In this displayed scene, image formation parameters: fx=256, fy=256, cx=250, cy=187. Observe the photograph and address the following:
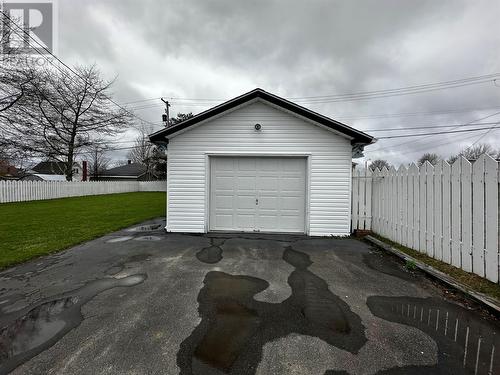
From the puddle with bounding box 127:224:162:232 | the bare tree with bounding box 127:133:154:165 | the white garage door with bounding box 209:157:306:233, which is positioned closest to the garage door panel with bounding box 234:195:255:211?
the white garage door with bounding box 209:157:306:233

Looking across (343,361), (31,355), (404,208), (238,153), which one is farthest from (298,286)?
(238,153)

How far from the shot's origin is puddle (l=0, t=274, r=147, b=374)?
2449mm

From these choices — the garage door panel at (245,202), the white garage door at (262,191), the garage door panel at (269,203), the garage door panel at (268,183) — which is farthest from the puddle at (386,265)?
the garage door panel at (245,202)

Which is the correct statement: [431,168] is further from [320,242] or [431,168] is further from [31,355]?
[31,355]

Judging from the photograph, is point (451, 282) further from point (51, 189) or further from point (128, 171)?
point (128, 171)

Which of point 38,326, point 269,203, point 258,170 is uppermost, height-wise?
point 258,170

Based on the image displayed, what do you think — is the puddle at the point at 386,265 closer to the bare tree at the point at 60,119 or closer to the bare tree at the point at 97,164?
the bare tree at the point at 60,119

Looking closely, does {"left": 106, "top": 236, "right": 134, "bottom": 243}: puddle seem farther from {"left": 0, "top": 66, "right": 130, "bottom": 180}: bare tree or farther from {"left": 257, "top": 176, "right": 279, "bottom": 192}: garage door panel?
{"left": 0, "top": 66, "right": 130, "bottom": 180}: bare tree

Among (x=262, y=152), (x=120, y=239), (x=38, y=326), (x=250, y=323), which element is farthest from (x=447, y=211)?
(x=120, y=239)

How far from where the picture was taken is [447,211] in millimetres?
4742

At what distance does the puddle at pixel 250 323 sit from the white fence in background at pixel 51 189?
1997 cm

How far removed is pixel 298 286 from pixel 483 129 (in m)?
24.0

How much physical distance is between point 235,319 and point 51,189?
78.8 feet

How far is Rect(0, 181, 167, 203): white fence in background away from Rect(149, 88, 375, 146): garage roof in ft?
51.8
